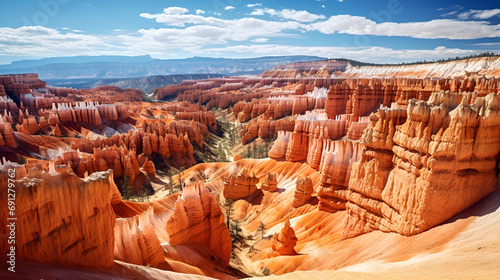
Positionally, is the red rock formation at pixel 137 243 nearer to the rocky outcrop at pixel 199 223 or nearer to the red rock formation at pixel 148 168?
the rocky outcrop at pixel 199 223

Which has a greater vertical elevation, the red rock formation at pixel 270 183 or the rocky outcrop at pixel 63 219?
the rocky outcrop at pixel 63 219

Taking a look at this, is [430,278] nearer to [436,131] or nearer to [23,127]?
[436,131]

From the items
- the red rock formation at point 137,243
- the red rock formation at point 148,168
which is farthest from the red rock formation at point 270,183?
the red rock formation at point 137,243

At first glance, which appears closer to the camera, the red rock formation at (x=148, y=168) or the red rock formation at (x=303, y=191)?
the red rock formation at (x=303, y=191)

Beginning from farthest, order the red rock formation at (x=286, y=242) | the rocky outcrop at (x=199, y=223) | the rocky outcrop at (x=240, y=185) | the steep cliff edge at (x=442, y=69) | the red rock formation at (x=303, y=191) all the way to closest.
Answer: the steep cliff edge at (x=442, y=69) < the rocky outcrop at (x=240, y=185) < the red rock formation at (x=303, y=191) < the red rock formation at (x=286, y=242) < the rocky outcrop at (x=199, y=223)

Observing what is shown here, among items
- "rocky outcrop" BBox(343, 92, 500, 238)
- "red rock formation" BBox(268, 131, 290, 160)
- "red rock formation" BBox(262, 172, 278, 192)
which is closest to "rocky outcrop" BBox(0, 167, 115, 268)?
"rocky outcrop" BBox(343, 92, 500, 238)

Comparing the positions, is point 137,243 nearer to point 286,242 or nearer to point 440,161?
point 286,242
